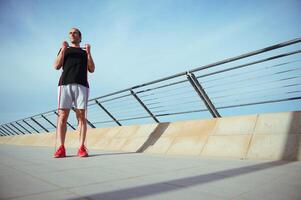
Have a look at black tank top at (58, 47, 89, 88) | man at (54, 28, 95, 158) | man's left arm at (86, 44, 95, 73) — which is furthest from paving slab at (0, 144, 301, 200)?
man's left arm at (86, 44, 95, 73)

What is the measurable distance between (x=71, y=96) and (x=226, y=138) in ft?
7.60

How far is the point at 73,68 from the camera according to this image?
142 inches

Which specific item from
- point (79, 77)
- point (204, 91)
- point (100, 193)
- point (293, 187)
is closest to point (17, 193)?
point (100, 193)

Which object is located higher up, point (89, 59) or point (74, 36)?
point (74, 36)

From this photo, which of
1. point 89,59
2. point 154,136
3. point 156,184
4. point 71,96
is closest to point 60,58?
point 89,59

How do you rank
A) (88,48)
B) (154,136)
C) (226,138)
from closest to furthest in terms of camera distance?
(226,138)
(88,48)
(154,136)

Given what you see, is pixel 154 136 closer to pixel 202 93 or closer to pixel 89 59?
pixel 202 93

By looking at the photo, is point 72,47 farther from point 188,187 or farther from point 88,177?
point 188,187

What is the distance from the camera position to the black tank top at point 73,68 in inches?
141

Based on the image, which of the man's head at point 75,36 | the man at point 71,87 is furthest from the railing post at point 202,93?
the man's head at point 75,36

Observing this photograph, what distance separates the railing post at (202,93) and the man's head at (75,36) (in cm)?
194

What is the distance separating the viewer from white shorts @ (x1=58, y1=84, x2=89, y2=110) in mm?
3551

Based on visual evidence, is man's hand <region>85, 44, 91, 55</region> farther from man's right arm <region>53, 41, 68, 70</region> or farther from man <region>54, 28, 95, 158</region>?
man's right arm <region>53, 41, 68, 70</region>

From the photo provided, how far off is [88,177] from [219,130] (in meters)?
2.47
